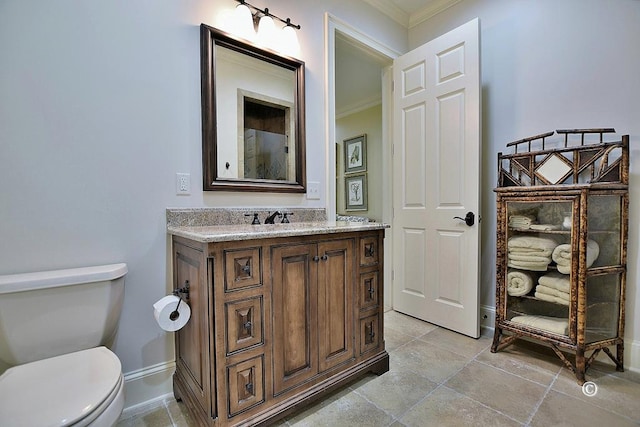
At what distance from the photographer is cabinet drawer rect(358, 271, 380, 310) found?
1619 mm

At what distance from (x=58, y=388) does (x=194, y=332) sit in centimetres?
46

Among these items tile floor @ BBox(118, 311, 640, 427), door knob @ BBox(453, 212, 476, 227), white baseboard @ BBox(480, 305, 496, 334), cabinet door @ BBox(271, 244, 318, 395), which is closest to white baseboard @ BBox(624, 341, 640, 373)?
tile floor @ BBox(118, 311, 640, 427)

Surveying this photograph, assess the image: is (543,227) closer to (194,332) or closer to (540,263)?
(540,263)

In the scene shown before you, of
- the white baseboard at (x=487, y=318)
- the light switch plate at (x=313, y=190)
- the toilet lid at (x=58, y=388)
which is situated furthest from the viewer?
the white baseboard at (x=487, y=318)

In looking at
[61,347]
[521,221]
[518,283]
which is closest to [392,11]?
[521,221]

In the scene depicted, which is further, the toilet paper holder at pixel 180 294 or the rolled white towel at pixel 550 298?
the rolled white towel at pixel 550 298

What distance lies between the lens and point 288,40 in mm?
1896

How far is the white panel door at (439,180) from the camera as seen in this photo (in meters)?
2.12

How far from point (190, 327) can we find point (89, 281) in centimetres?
45

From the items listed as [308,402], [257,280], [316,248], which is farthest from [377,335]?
[257,280]

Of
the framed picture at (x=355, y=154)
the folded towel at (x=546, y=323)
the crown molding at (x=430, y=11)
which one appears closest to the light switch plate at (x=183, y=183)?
the folded towel at (x=546, y=323)

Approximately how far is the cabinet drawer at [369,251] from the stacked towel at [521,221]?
97cm

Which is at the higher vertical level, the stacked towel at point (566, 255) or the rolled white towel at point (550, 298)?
the stacked towel at point (566, 255)

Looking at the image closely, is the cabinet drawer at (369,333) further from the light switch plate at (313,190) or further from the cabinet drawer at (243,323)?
the light switch plate at (313,190)
